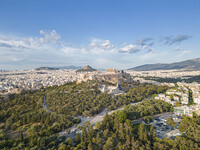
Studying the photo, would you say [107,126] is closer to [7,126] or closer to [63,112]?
[63,112]

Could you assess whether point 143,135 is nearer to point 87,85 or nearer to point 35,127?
point 35,127

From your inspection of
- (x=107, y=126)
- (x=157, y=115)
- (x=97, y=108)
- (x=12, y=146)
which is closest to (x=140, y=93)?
(x=157, y=115)

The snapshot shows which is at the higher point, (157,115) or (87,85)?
(87,85)

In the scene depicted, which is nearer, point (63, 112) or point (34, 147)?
point (34, 147)

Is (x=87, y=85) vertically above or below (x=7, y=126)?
above

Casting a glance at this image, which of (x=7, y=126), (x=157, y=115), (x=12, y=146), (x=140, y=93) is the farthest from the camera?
(x=140, y=93)

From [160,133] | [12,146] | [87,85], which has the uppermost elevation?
[87,85]

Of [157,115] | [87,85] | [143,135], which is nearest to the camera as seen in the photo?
→ [143,135]

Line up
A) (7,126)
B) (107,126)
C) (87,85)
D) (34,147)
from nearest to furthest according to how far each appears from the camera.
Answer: (34,147) < (107,126) < (7,126) < (87,85)

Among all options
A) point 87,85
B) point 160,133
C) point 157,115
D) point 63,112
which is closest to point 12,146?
point 63,112
